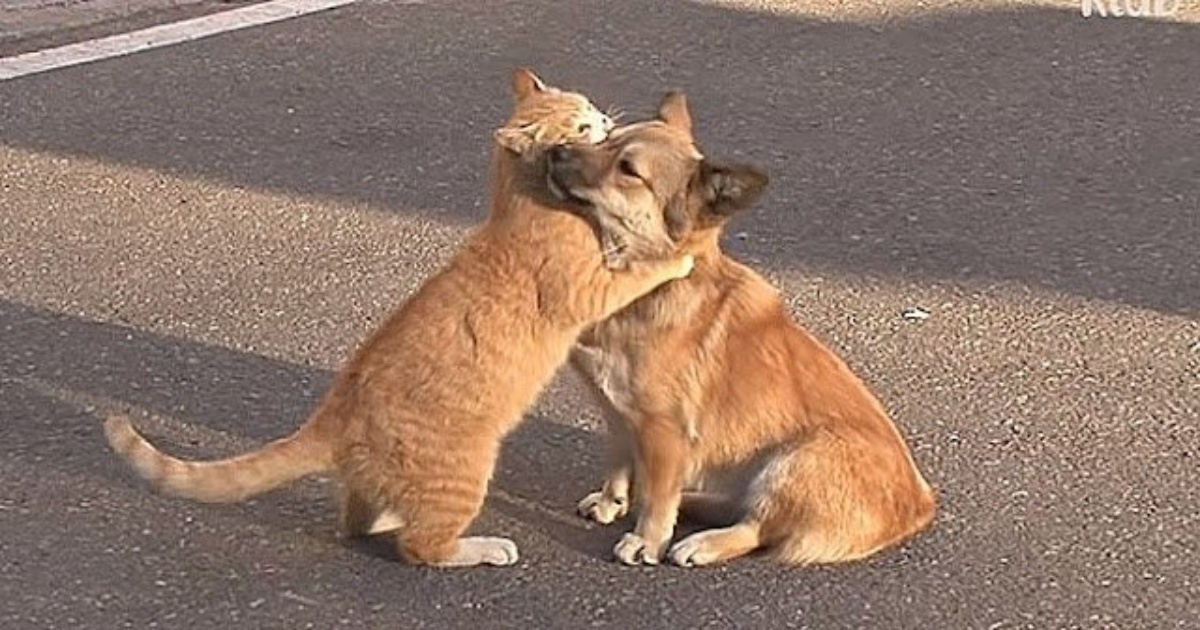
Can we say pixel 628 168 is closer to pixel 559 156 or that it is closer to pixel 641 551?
pixel 559 156

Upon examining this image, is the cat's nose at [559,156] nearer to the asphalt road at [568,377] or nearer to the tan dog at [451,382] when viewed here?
the tan dog at [451,382]

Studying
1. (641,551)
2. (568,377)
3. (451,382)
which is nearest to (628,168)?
(451,382)

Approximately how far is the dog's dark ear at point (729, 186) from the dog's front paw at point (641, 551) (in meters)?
0.65

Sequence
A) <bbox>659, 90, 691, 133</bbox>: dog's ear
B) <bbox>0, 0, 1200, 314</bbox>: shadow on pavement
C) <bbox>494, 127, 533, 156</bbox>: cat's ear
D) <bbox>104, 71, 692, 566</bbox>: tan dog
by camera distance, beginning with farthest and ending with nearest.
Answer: <bbox>0, 0, 1200, 314</bbox>: shadow on pavement
<bbox>659, 90, 691, 133</bbox>: dog's ear
<bbox>494, 127, 533, 156</bbox>: cat's ear
<bbox>104, 71, 692, 566</bbox>: tan dog

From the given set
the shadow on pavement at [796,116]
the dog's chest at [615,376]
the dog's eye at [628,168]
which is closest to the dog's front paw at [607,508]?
the dog's chest at [615,376]

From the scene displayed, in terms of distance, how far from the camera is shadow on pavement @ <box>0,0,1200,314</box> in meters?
6.45

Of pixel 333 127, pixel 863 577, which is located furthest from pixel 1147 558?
pixel 333 127

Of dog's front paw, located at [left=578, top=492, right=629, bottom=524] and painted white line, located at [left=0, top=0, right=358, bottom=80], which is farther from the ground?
painted white line, located at [left=0, top=0, right=358, bottom=80]

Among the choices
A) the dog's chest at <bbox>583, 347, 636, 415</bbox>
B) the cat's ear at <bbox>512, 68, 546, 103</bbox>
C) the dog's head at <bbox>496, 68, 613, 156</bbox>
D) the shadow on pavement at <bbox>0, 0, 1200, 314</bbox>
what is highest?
the cat's ear at <bbox>512, 68, 546, 103</bbox>

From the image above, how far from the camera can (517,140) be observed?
434 cm

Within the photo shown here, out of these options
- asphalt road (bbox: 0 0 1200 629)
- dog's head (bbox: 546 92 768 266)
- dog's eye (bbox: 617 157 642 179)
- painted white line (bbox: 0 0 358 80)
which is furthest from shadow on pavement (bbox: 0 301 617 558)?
painted white line (bbox: 0 0 358 80)

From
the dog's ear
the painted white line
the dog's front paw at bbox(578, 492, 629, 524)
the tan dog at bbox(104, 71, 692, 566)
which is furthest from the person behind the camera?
the painted white line

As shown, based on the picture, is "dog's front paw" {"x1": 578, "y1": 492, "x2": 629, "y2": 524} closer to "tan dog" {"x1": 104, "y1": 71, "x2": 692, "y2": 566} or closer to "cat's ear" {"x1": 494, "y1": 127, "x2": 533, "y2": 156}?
"tan dog" {"x1": 104, "y1": 71, "x2": 692, "y2": 566}

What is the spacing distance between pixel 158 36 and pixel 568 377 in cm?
348
